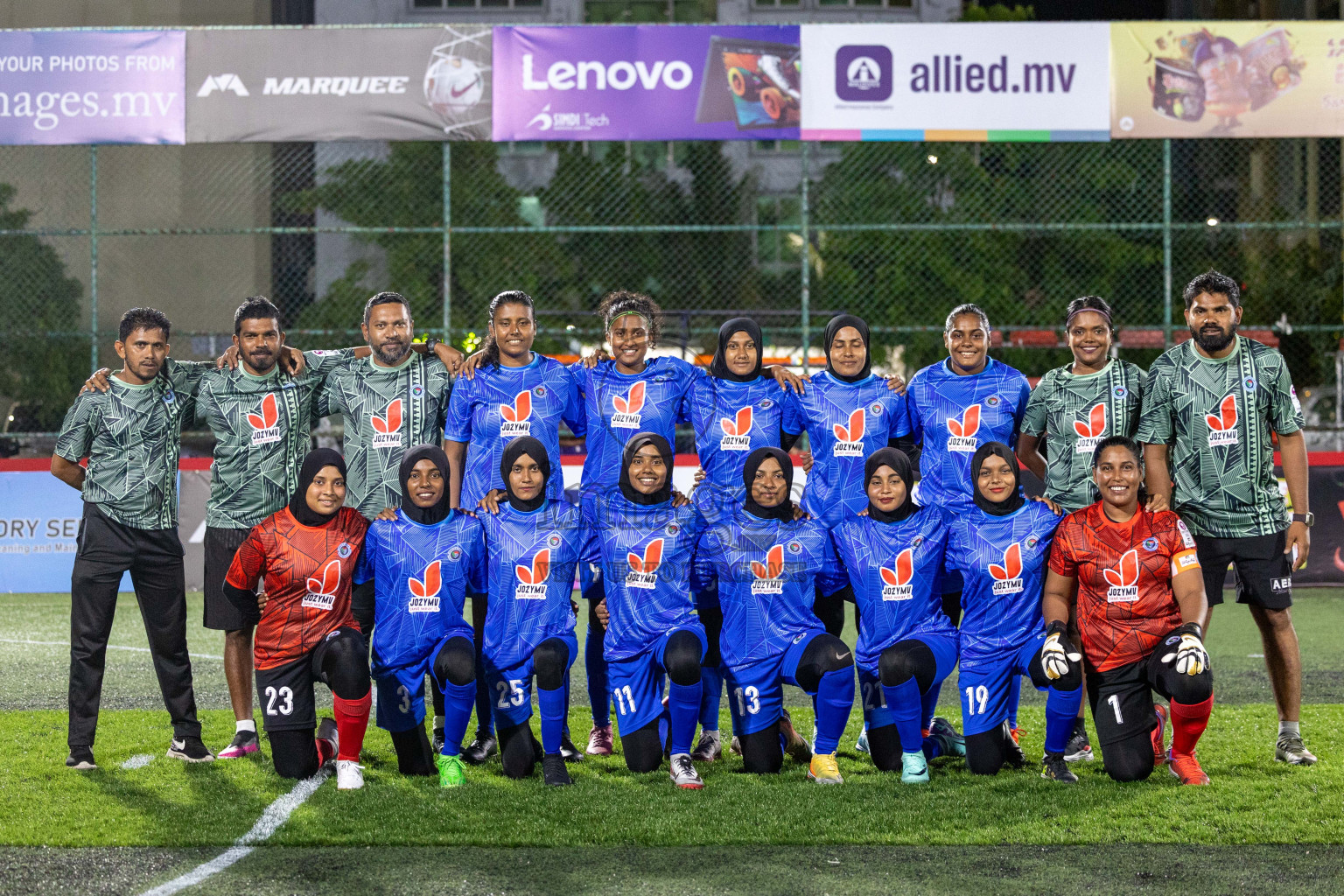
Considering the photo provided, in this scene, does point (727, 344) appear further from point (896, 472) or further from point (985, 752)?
point (985, 752)

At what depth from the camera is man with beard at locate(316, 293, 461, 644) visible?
5.66 meters

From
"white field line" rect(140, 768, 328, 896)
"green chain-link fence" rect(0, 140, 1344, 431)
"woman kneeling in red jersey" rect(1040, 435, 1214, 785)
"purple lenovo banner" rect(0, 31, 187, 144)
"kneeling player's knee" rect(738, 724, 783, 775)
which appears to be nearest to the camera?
"white field line" rect(140, 768, 328, 896)

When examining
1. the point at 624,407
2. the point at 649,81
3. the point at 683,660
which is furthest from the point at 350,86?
the point at 683,660

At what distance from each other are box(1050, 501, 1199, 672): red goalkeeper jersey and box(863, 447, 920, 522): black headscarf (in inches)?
24.5

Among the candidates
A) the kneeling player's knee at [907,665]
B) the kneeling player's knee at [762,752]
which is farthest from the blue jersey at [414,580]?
the kneeling player's knee at [907,665]

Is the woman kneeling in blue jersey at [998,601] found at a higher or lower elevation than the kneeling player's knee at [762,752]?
higher

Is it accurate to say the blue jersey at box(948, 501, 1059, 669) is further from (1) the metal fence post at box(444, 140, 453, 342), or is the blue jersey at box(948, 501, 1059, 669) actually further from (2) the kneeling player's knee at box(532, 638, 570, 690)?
A: (1) the metal fence post at box(444, 140, 453, 342)

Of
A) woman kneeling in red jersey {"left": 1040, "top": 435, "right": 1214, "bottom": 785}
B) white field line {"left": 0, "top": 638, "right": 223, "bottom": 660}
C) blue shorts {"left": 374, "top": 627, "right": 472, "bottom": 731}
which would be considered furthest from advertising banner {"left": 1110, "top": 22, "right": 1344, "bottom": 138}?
blue shorts {"left": 374, "top": 627, "right": 472, "bottom": 731}

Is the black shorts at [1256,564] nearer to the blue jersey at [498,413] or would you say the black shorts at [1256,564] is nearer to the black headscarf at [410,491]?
the blue jersey at [498,413]

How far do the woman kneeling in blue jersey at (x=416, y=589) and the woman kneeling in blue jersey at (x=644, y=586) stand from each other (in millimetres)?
563

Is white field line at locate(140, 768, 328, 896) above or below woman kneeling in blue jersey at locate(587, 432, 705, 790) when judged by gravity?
below

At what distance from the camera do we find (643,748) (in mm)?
5188

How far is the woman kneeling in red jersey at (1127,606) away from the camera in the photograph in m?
4.93

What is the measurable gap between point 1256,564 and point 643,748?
2.65 meters
